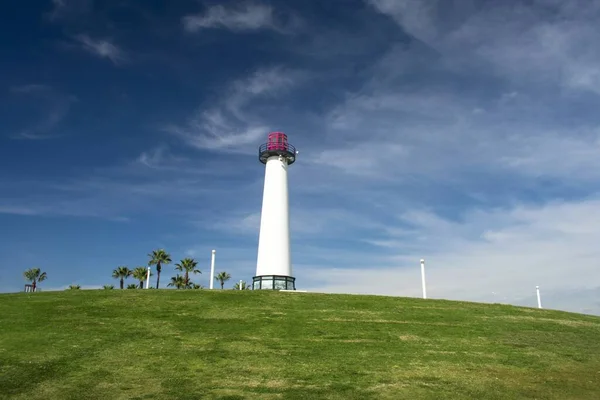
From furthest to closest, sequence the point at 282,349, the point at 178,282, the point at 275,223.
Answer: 1. the point at 178,282
2. the point at 275,223
3. the point at 282,349

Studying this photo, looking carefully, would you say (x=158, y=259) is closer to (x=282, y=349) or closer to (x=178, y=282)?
(x=178, y=282)

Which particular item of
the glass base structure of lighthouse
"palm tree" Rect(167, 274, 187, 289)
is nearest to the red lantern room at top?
the glass base structure of lighthouse

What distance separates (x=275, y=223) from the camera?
54.0 m

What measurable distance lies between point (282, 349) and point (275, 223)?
3017 cm

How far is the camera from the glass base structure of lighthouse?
171 feet

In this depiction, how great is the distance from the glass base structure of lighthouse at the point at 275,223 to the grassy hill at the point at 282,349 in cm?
1367

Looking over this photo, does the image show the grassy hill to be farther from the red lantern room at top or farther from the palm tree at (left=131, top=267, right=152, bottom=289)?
the palm tree at (left=131, top=267, right=152, bottom=289)

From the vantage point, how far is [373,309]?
116 ft

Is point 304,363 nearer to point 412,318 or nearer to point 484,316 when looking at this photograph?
point 412,318

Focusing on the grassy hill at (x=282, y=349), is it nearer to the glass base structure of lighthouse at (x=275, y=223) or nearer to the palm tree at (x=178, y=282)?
the glass base structure of lighthouse at (x=275, y=223)

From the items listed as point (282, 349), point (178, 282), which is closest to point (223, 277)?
point (178, 282)

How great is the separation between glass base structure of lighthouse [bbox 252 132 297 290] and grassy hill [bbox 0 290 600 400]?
1367 centimetres

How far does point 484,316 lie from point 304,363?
19150 millimetres

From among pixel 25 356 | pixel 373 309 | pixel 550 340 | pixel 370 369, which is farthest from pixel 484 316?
pixel 25 356
